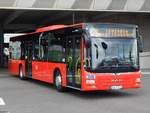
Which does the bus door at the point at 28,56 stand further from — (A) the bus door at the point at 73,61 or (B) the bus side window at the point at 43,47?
(A) the bus door at the point at 73,61

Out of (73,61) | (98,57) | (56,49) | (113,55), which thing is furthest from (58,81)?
(113,55)

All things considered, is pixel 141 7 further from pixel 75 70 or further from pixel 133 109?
pixel 133 109

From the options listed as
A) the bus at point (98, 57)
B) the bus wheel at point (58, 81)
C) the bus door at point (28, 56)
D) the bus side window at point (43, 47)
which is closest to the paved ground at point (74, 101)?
the bus wheel at point (58, 81)

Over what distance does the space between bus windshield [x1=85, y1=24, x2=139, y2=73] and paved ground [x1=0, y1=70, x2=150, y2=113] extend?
3.41 ft

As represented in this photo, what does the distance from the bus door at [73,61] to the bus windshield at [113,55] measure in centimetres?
68

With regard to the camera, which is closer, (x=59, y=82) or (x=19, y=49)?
(x=59, y=82)

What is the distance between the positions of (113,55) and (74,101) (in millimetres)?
2133

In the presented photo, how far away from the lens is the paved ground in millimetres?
11703

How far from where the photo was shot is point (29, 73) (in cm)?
2166

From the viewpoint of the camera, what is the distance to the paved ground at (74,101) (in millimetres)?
11703

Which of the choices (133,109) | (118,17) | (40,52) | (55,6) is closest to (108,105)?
(133,109)

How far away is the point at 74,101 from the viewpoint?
13.6m

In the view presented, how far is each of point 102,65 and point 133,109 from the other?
2909 mm

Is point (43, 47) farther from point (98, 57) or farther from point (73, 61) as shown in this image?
point (98, 57)
